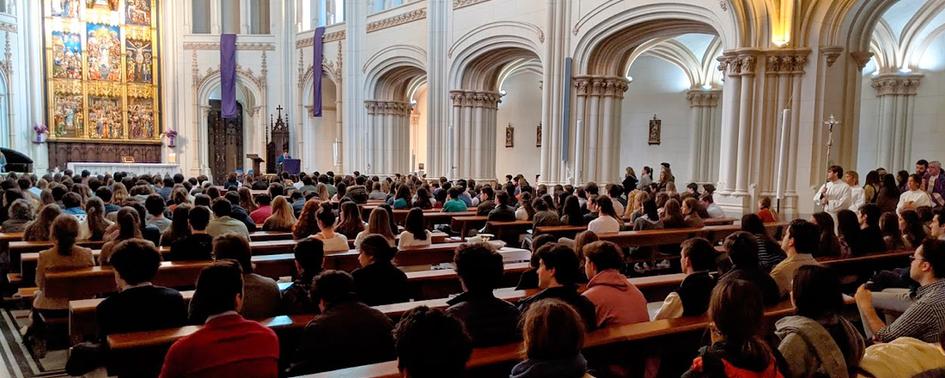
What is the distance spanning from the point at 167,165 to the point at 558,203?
17.1 metres

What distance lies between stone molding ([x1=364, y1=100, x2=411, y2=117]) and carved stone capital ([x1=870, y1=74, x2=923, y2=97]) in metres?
13.2

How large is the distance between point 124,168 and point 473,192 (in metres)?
14.3

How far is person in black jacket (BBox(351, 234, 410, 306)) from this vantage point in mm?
3998

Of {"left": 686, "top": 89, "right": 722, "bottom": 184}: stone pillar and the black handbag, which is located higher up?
{"left": 686, "top": 89, "right": 722, "bottom": 184}: stone pillar

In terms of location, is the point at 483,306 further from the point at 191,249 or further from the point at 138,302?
the point at 191,249

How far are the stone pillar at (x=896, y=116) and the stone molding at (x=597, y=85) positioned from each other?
21.0 ft

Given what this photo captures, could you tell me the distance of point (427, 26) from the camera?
18.0 meters

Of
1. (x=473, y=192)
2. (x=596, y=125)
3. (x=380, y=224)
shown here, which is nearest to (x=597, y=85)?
(x=596, y=125)

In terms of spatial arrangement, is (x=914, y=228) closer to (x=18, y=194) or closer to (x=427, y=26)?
(x=18, y=194)

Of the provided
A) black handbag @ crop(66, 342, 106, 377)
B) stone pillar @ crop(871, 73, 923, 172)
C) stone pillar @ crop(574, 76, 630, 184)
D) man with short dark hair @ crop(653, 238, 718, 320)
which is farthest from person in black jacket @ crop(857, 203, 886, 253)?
stone pillar @ crop(871, 73, 923, 172)

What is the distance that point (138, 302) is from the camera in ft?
10.4

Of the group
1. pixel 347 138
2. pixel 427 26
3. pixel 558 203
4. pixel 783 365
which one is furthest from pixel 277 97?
pixel 783 365

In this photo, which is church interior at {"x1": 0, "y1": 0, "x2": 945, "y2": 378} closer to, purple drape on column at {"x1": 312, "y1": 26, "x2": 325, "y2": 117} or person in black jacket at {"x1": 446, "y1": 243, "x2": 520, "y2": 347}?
person in black jacket at {"x1": 446, "y1": 243, "x2": 520, "y2": 347}

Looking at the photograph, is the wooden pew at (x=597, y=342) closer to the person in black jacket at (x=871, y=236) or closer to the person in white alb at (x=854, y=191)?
the person in black jacket at (x=871, y=236)
